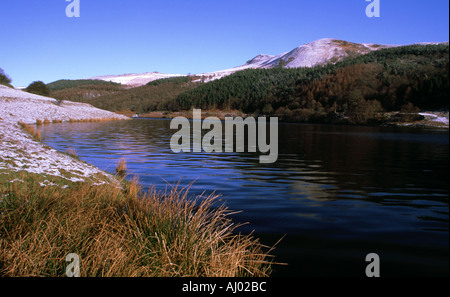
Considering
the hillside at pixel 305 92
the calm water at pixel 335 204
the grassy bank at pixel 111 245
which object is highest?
the hillside at pixel 305 92

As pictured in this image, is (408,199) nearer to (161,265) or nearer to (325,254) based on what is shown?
(325,254)

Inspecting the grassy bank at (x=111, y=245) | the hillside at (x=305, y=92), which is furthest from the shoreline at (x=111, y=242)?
the hillside at (x=305, y=92)

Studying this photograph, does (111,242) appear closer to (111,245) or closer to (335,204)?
(111,245)

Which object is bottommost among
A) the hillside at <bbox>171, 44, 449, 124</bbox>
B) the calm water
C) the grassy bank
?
the calm water

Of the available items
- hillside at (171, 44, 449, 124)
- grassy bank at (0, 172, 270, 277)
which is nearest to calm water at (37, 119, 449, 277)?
grassy bank at (0, 172, 270, 277)

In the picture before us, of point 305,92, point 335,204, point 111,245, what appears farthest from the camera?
point 305,92

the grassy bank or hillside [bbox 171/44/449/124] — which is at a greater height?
hillside [bbox 171/44/449/124]

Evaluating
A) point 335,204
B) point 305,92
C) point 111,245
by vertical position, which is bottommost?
point 335,204

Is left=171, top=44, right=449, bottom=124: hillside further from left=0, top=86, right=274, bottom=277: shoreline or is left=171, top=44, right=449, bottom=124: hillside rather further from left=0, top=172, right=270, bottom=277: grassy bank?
left=0, top=172, right=270, bottom=277: grassy bank

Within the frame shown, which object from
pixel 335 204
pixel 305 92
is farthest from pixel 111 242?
pixel 305 92

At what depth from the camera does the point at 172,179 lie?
40.0ft

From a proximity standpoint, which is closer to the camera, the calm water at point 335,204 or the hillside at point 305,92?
the calm water at point 335,204

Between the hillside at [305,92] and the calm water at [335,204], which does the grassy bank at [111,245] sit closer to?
the calm water at [335,204]

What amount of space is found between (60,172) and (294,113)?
8991 centimetres
